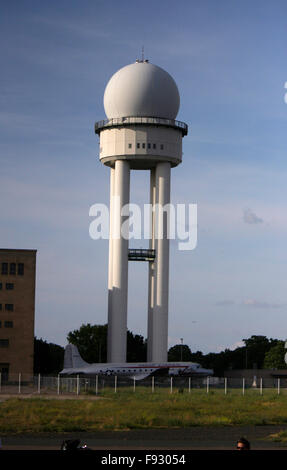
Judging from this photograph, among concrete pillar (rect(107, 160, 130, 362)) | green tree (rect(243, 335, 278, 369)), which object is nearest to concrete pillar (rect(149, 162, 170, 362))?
concrete pillar (rect(107, 160, 130, 362))

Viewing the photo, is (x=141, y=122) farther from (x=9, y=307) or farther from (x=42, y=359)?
(x=42, y=359)

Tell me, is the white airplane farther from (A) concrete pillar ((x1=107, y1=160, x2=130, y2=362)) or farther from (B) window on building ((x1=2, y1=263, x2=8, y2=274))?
(B) window on building ((x1=2, y1=263, x2=8, y2=274))


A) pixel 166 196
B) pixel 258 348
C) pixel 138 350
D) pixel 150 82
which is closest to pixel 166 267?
pixel 166 196

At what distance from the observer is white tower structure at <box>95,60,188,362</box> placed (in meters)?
102

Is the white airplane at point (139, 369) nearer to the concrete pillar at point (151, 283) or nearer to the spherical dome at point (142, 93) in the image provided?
the concrete pillar at point (151, 283)

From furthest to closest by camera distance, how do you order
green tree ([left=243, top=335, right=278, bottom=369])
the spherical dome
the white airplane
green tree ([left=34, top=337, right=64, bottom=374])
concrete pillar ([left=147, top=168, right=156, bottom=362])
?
green tree ([left=243, top=335, right=278, bottom=369]), green tree ([left=34, top=337, right=64, bottom=374]), the spherical dome, concrete pillar ([left=147, top=168, right=156, bottom=362]), the white airplane

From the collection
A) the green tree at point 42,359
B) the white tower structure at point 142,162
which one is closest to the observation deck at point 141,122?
the white tower structure at point 142,162

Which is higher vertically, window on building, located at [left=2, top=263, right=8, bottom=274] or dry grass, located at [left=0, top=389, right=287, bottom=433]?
window on building, located at [left=2, top=263, right=8, bottom=274]

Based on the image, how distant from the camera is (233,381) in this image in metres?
97.7

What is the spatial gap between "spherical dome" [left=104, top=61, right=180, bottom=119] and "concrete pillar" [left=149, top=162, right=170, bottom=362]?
6.97 metres

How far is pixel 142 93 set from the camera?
340 ft

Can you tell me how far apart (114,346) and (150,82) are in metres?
32.1
